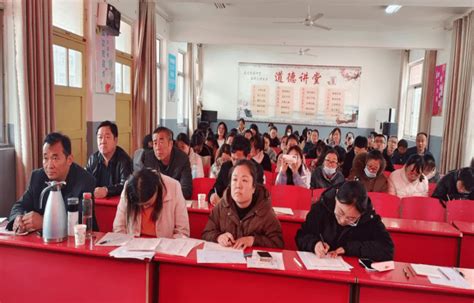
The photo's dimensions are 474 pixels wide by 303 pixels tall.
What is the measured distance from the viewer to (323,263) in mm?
1886

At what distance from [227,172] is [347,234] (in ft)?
4.91

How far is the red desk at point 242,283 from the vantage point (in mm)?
1754

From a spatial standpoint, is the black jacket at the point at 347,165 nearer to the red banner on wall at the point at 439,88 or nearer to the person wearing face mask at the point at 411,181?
the person wearing face mask at the point at 411,181

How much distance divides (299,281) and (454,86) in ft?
24.1

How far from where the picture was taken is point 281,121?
12172 millimetres

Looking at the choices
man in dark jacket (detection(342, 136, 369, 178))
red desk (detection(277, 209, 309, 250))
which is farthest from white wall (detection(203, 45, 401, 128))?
red desk (detection(277, 209, 309, 250))

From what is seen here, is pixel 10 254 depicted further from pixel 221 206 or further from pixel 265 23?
pixel 265 23

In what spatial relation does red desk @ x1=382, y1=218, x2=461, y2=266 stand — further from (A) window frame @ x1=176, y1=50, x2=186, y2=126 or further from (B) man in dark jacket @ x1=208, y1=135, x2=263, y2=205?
(A) window frame @ x1=176, y1=50, x2=186, y2=126

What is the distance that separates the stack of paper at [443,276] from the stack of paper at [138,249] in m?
1.31

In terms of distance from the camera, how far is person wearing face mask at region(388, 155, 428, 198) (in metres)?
3.89

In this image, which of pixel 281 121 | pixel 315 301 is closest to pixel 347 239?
pixel 315 301

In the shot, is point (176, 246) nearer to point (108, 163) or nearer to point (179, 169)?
point (179, 169)

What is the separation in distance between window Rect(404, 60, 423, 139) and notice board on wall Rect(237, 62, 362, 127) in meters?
1.48

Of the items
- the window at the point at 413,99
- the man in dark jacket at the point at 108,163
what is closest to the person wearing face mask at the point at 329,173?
the man in dark jacket at the point at 108,163
